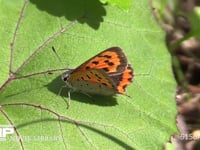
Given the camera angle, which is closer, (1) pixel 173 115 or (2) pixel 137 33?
(1) pixel 173 115

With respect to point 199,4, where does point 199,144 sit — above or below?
below

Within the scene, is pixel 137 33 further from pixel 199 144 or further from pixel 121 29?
pixel 199 144

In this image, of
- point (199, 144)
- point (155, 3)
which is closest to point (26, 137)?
point (199, 144)

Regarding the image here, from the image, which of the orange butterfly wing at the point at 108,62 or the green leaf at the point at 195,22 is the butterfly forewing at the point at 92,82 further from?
the green leaf at the point at 195,22

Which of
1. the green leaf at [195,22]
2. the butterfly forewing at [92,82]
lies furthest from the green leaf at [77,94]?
the green leaf at [195,22]

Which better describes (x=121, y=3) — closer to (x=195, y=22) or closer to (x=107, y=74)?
(x=107, y=74)

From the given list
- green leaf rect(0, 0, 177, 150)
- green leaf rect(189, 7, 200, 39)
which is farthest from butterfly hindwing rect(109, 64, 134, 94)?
green leaf rect(189, 7, 200, 39)
